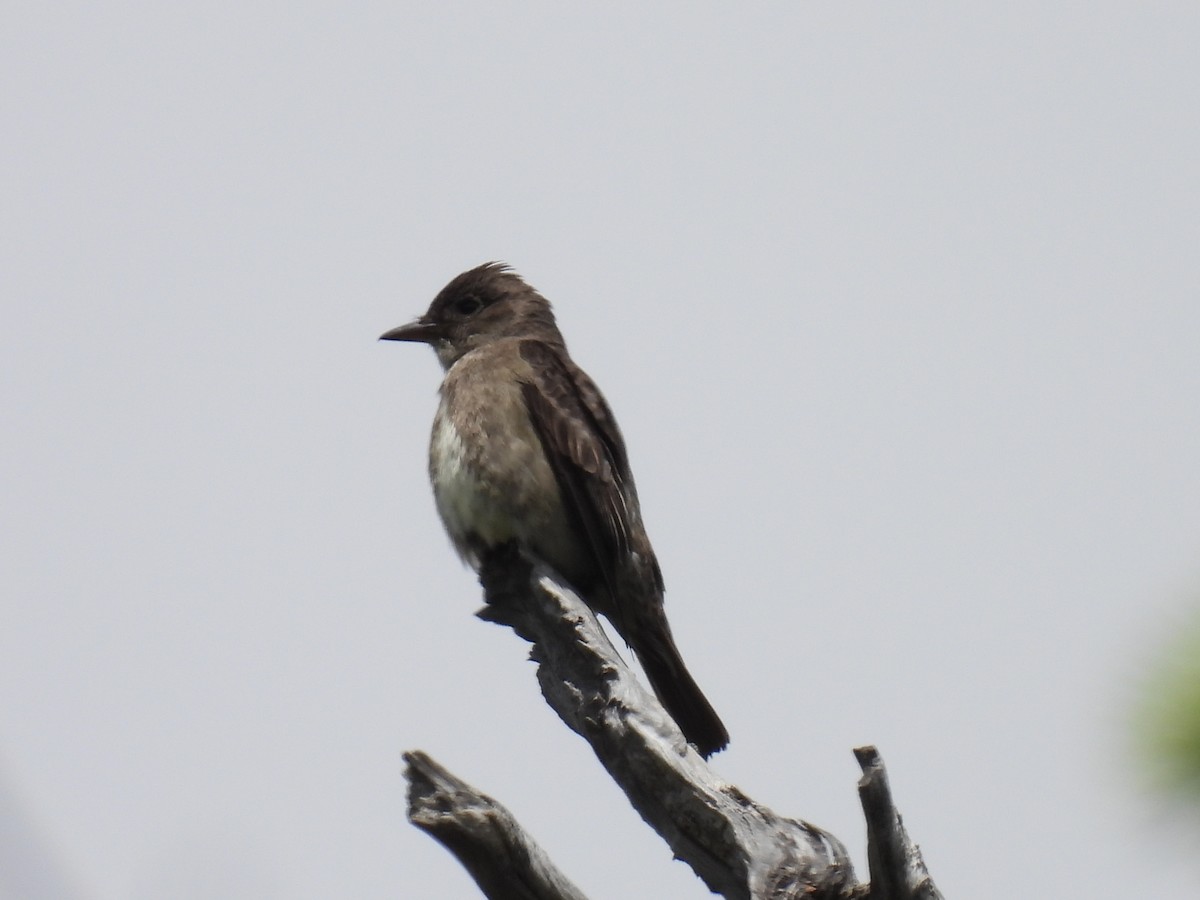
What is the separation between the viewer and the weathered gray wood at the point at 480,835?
4.13 meters

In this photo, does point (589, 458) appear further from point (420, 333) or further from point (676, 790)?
point (676, 790)

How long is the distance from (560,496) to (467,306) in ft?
7.48

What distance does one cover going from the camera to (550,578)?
239 inches

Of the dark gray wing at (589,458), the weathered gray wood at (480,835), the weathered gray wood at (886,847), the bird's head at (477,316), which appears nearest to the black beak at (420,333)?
the bird's head at (477,316)

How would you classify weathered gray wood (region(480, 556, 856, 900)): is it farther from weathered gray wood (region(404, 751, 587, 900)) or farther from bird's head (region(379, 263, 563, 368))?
bird's head (region(379, 263, 563, 368))

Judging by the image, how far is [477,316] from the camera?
352 inches

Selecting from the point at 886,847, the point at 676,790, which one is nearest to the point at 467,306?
the point at 676,790

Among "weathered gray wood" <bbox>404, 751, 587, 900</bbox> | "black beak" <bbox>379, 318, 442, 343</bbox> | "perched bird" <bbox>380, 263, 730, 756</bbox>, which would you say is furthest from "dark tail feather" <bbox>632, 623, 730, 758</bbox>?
"black beak" <bbox>379, 318, 442, 343</bbox>

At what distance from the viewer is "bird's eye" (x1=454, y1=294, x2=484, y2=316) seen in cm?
898

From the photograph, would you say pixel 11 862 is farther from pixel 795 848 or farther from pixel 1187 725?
pixel 1187 725

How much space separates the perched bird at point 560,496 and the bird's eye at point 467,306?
50.9 inches

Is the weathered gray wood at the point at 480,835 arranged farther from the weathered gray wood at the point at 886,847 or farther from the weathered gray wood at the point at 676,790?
the weathered gray wood at the point at 886,847

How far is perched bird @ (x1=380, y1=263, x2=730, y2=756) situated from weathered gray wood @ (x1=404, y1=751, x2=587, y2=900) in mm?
2307

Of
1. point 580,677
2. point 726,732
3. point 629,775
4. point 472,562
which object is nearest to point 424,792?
point 629,775
